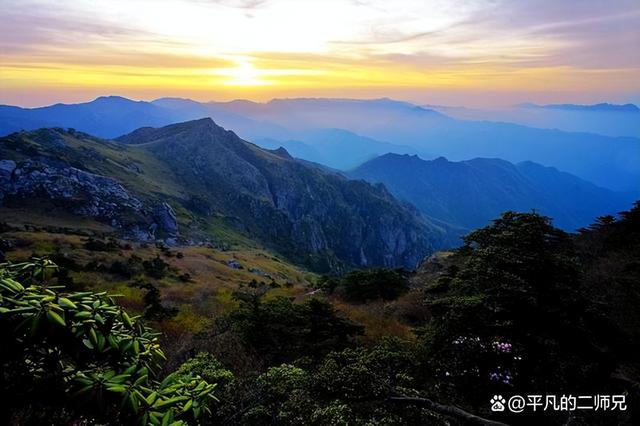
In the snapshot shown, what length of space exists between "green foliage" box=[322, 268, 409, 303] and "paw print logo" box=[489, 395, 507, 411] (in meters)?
15.7

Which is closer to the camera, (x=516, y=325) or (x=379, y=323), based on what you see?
(x=516, y=325)

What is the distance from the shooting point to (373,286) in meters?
24.6

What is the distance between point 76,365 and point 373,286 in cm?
2261

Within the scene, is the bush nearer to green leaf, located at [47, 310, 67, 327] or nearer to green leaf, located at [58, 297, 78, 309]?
green leaf, located at [58, 297, 78, 309]

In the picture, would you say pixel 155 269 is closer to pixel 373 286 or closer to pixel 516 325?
pixel 373 286

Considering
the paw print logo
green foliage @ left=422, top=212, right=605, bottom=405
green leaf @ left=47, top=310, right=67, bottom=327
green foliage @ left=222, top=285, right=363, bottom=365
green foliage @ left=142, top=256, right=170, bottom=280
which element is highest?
green leaf @ left=47, top=310, right=67, bottom=327

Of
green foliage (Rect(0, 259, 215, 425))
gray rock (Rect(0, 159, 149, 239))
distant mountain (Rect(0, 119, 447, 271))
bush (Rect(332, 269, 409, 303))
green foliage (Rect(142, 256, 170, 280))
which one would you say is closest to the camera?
green foliage (Rect(0, 259, 215, 425))

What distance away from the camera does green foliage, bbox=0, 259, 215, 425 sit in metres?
2.70

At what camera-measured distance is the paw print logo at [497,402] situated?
7707mm

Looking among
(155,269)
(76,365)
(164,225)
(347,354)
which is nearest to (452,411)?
(347,354)

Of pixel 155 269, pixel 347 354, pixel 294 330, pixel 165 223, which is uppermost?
pixel 347 354

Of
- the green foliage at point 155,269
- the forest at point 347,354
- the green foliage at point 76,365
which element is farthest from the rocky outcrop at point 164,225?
the green foliage at point 76,365

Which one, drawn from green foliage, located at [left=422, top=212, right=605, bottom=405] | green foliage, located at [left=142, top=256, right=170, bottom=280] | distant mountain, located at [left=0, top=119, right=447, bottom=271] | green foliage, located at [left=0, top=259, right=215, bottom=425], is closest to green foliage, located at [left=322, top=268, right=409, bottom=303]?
green foliage, located at [left=422, top=212, right=605, bottom=405]

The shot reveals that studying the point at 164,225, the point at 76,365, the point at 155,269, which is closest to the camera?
the point at 76,365
